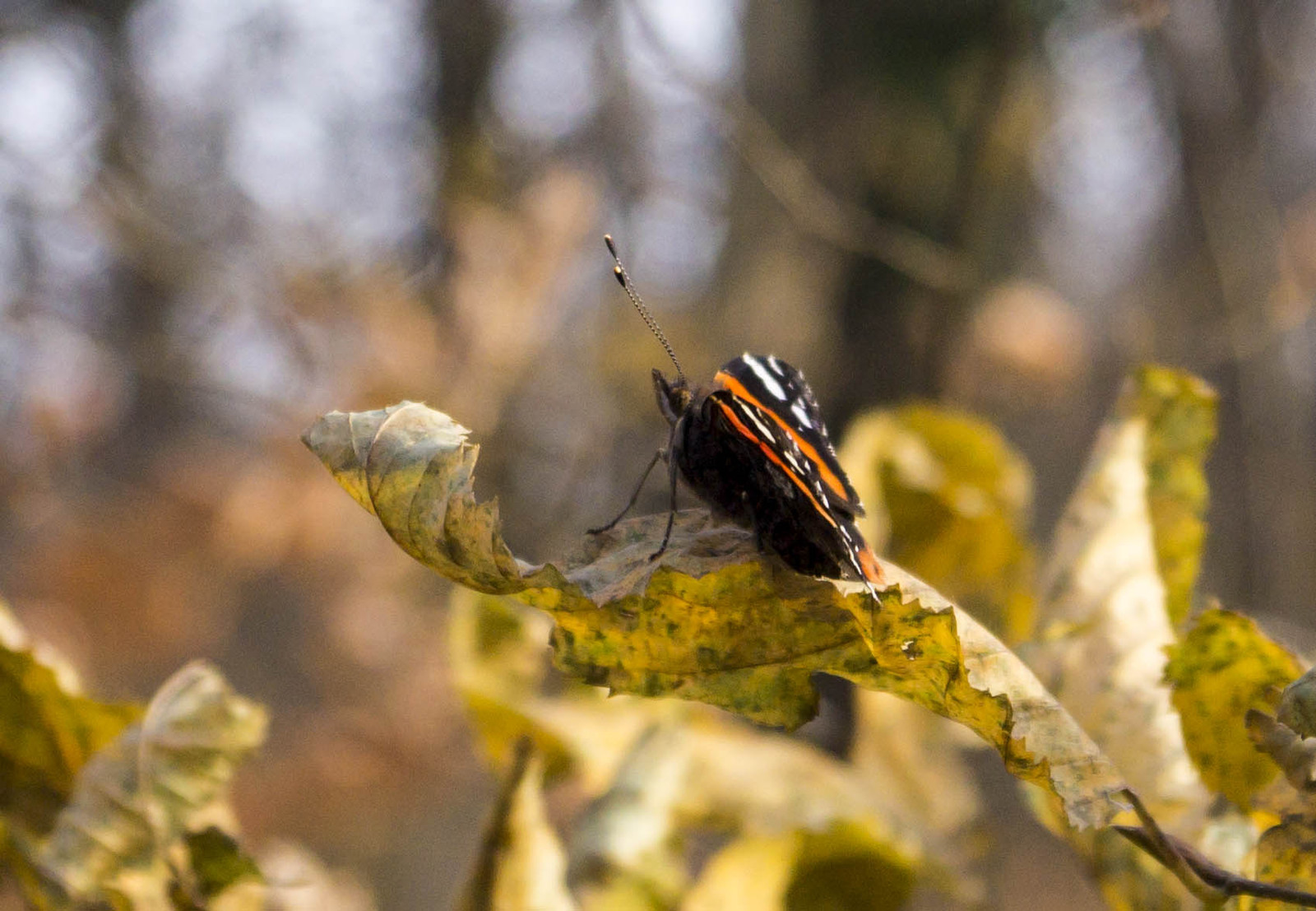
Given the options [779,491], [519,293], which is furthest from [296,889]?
[519,293]

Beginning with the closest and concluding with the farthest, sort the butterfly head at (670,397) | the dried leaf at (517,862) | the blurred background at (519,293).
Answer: the dried leaf at (517,862) < the butterfly head at (670,397) < the blurred background at (519,293)

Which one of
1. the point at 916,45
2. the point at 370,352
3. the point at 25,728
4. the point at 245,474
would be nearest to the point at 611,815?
the point at 25,728

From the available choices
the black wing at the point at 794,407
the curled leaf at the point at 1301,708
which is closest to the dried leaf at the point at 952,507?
the black wing at the point at 794,407

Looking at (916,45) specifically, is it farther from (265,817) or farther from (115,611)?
(115,611)

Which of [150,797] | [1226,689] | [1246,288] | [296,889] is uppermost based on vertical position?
[1246,288]

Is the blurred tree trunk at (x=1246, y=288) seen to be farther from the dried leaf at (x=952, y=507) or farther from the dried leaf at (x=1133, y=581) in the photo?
the dried leaf at (x=1133, y=581)

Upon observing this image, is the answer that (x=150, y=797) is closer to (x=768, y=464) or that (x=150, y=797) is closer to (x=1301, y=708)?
(x=768, y=464)

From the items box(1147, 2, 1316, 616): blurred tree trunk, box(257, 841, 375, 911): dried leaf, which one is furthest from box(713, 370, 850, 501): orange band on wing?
box(1147, 2, 1316, 616): blurred tree trunk
